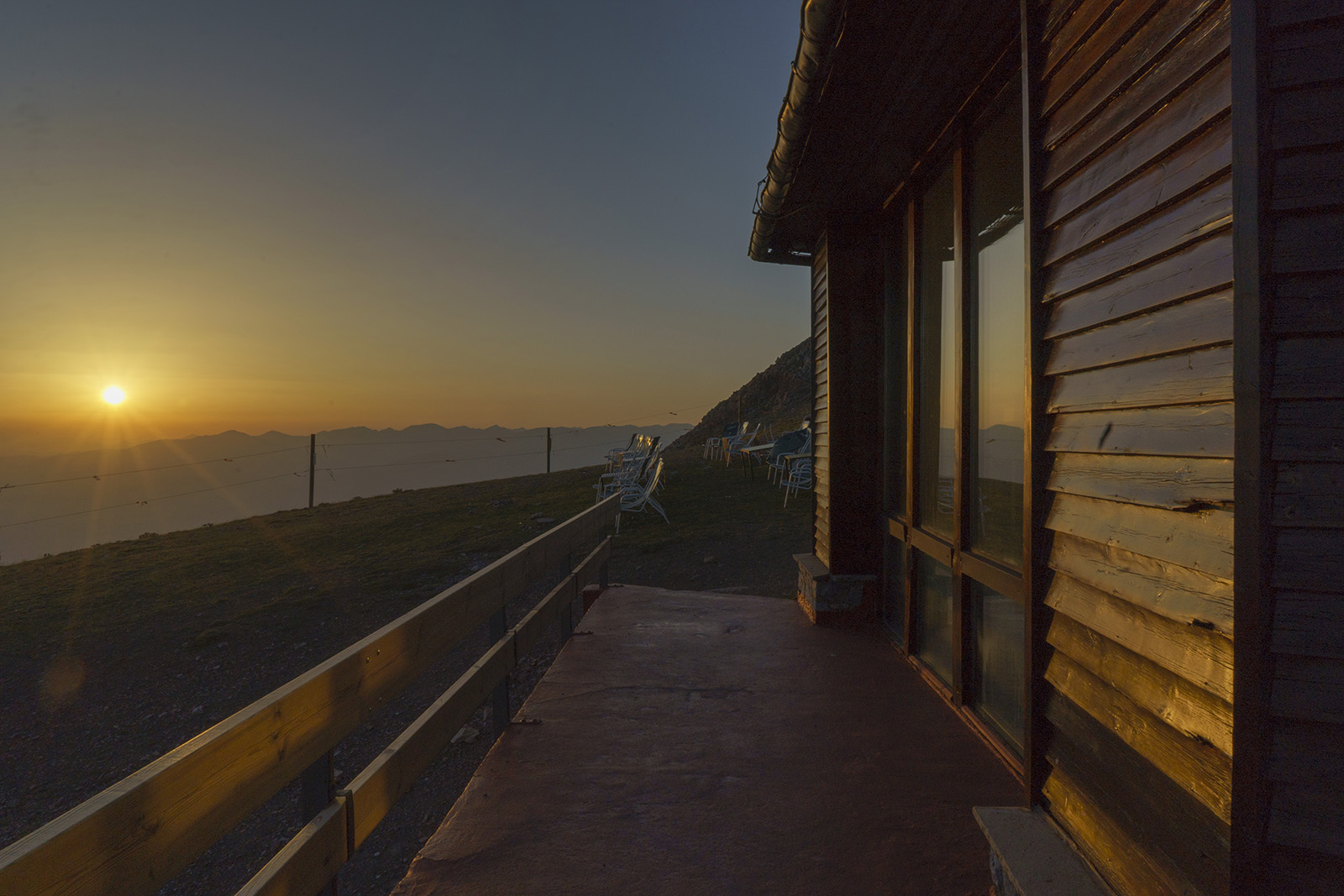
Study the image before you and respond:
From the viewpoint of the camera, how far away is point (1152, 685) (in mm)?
1277

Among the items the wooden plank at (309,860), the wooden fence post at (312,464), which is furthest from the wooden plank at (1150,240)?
the wooden fence post at (312,464)

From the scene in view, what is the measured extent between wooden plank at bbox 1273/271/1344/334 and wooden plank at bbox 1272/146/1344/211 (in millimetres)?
17

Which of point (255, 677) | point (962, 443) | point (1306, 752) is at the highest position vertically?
point (962, 443)

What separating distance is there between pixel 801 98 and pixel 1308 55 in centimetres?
176

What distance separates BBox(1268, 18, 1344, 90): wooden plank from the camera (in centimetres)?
99

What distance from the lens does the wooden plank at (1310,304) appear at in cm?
98

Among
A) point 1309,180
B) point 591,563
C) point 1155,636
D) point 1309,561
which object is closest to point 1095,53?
point 1309,180

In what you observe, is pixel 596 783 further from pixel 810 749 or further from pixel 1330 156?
pixel 1330 156

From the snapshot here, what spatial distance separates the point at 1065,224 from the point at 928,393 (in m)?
1.64

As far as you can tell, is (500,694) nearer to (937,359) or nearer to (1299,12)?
(937,359)

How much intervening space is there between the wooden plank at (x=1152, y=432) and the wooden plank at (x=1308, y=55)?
53cm

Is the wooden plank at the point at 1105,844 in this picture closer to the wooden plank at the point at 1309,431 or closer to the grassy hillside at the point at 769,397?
the wooden plank at the point at 1309,431

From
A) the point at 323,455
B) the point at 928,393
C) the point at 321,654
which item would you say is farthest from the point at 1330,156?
the point at 323,455

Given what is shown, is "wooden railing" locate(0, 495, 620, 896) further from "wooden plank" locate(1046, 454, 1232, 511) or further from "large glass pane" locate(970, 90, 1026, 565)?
"large glass pane" locate(970, 90, 1026, 565)
